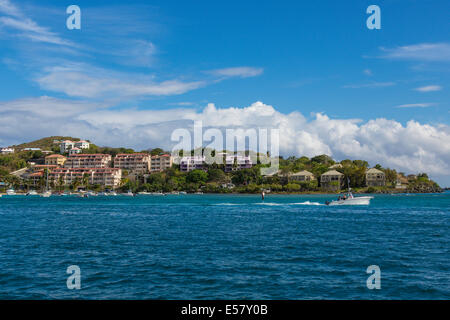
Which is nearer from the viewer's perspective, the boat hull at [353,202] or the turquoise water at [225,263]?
the turquoise water at [225,263]

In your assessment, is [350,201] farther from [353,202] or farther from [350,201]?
[353,202]

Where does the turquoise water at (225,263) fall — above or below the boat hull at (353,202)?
above

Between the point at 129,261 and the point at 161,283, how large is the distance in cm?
608

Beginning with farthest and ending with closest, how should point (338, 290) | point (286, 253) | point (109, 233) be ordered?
1. point (109, 233)
2. point (286, 253)
3. point (338, 290)

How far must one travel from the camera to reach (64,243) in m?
31.8

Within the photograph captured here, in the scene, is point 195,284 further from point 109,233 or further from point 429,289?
point 109,233

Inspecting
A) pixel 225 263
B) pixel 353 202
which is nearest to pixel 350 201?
pixel 353 202

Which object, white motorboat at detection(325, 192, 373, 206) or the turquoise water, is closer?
the turquoise water

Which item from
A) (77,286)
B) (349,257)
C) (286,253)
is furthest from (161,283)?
(349,257)

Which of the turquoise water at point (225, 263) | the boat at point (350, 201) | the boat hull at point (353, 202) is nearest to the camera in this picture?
the turquoise water at point (225, 263)

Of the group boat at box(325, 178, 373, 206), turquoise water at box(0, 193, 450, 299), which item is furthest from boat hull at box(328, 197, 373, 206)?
turquoise water at box(0, 193, 450, 299)

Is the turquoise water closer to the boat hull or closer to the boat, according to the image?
the boat

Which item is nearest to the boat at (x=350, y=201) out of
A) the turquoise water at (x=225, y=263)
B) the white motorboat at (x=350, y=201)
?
the white motorboat at (x=350, y=201)

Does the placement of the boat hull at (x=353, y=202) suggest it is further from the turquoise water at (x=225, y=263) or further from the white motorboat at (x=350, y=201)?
the turquoise water at (x=225, y=263)
